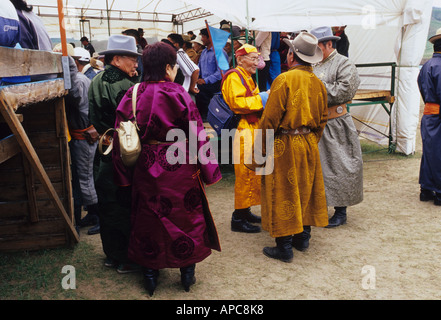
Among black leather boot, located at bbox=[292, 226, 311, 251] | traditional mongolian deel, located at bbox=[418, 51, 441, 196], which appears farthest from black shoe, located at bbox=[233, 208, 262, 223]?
traditional mongolian deel, located at bbox=[418, 51, 441, 196]

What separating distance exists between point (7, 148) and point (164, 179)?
1.06 metres

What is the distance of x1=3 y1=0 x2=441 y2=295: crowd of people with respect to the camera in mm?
2582

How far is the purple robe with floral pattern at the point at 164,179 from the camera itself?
2535mm

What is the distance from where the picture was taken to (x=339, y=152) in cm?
385

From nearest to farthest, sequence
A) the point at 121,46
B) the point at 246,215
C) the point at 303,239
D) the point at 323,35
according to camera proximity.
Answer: the point at 121,46, the point at 303,239, the point at 323,35, the point at 246,215

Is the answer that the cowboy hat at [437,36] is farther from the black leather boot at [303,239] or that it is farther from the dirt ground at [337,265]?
the black leather boot at [303,239]

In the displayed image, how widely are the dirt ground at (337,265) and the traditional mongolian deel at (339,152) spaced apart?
39 centimetres

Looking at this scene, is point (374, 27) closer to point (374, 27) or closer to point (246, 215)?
point (374, 27)

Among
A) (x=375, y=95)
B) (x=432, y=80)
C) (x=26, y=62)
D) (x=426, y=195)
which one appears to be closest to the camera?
Answer: (x=26, y=62)

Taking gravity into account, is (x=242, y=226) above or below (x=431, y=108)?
below

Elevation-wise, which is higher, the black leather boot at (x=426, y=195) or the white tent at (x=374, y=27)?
the white tent at (x=374, y=27)

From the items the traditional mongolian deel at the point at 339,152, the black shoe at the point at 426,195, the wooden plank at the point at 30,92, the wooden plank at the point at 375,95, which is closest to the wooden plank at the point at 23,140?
the wooden plank at the point at 30,92

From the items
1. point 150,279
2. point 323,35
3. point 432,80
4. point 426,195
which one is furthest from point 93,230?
point 432,80

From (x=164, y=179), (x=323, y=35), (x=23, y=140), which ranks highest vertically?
(x=323, y=35)
